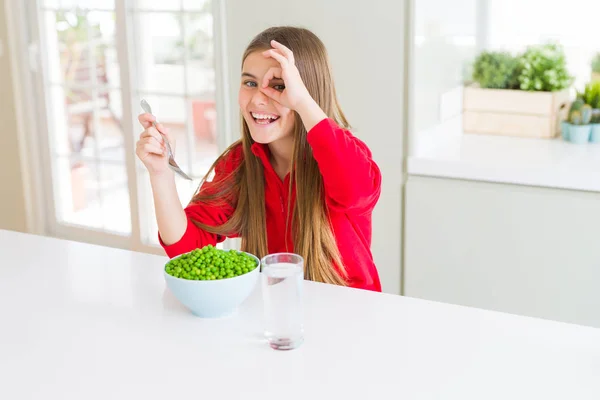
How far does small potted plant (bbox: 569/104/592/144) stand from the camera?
2.62 m

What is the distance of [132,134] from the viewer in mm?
3424

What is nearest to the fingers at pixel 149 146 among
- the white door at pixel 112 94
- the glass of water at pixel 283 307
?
the glass of water at pixel 283 307

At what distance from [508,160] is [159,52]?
1705 millimetres

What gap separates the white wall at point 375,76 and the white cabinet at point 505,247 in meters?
0.07

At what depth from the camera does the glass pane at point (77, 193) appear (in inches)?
152

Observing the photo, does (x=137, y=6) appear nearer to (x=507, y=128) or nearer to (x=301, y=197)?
(x=507, y=128)

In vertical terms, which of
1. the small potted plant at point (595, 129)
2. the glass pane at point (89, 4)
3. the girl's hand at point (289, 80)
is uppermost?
the glass pane at point (89, 4)

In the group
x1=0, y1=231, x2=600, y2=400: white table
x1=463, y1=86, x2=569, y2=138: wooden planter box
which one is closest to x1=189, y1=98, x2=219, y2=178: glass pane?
x1=463, y1=86, x2=569, y2=138: wooden planter box

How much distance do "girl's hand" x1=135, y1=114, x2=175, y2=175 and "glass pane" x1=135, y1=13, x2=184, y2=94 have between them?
1785 millimetres

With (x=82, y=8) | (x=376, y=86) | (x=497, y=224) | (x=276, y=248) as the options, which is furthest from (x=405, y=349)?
(x=82, y=8)

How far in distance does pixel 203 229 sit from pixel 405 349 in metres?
0.72

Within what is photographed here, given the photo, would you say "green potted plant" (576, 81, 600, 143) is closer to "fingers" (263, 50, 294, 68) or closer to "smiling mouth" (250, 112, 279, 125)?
"smiling mouth" (250, 112, 279, 125)

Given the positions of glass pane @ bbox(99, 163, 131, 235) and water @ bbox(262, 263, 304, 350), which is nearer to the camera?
water @ bbox(262, 263, 304, 350)

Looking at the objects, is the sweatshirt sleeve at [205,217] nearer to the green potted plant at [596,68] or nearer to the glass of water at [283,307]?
the glass of water at [283,307]
